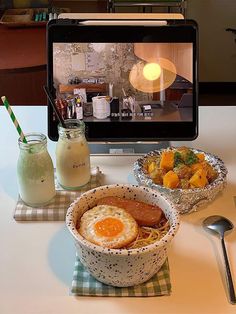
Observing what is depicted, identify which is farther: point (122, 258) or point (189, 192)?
point (189, 192)

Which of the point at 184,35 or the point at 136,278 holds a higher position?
the point at 184,35

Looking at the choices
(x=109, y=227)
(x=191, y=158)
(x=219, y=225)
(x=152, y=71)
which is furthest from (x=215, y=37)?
(x=109, y=227)

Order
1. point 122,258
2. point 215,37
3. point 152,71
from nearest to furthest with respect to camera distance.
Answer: point 122,258, point 152,71, point 215,37

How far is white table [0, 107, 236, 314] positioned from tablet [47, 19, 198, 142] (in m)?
0.13

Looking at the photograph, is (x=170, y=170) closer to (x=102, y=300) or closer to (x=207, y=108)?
(x=102, y=300)

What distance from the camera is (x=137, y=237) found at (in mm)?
863

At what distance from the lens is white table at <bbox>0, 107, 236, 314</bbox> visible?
0.82 metres

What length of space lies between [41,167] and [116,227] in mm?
249

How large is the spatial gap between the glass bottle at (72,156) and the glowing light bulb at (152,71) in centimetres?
24

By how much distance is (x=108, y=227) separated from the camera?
0.86 meters

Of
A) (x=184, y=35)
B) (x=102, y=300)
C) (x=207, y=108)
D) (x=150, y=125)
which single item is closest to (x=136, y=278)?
(x=102, y=300)

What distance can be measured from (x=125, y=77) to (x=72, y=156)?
27 cm

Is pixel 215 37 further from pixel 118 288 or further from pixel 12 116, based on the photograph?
pixel 118 288

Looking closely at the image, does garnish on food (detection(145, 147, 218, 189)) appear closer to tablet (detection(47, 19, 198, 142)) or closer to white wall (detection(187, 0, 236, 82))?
tablet (detection(47, 19, 198, 142))
